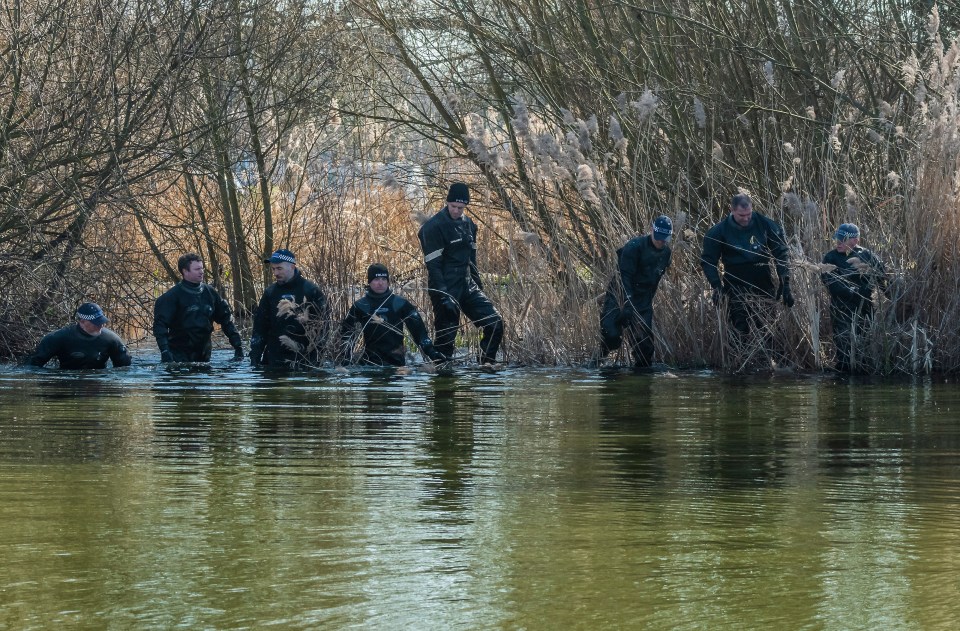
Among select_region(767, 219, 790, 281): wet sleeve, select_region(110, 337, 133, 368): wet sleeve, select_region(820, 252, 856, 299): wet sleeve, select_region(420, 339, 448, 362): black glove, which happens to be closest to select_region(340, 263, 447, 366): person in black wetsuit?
select_region(420, 339, 448, 362): black glove

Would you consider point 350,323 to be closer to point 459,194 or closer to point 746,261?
point 459,194

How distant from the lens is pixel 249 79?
56.5 feet

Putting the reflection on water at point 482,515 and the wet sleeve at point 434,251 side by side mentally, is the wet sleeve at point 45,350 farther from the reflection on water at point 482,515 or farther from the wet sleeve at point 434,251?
the reflection on water at point 482,515

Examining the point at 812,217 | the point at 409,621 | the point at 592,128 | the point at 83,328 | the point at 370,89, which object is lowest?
the point at 409,621

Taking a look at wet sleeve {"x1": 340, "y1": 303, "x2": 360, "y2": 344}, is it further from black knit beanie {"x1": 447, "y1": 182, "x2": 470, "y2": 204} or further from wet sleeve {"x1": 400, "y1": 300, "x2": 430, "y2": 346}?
black knit beanie {"x1": 447, "y1": 182, "x2": 470, "y2": 204}

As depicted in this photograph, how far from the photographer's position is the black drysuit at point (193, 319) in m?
13.8

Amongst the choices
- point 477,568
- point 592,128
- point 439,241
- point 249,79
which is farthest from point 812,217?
point 477,568

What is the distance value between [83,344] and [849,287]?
257 inches

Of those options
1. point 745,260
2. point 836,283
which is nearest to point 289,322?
point 745,260

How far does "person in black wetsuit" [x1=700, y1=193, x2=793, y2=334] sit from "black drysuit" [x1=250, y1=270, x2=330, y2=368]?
3.44 metres

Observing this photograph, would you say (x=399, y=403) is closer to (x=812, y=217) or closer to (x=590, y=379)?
(x=590, y=379)

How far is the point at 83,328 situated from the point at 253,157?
5161mm

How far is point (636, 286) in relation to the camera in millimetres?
12883

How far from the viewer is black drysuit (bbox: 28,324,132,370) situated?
13.3 m
